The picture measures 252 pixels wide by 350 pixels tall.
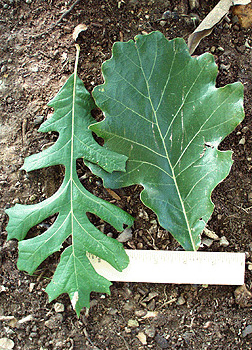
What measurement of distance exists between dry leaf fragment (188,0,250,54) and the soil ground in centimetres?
5

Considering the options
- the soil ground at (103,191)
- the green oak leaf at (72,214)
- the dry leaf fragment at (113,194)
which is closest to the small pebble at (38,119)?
the soil ground at (103,191)

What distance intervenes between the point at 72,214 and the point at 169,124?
58cm

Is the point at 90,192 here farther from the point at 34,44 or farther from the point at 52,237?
the point at 34,44

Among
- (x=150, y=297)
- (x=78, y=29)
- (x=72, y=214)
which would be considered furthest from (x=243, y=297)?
(x=78, y=29)

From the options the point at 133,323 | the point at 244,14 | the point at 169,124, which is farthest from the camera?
the point at 244,14

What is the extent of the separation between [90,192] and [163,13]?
36.6 inches

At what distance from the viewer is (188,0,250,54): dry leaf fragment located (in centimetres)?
183

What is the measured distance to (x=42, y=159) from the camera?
1.77m

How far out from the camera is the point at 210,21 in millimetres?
1840

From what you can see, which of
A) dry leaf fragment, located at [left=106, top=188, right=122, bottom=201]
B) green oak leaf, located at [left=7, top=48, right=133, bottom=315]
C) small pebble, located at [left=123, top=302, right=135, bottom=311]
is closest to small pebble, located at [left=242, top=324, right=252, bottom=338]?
small pebble, located at [left=123, top=302, right=135, bottom=311]

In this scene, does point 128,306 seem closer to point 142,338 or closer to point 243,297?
point 142,338

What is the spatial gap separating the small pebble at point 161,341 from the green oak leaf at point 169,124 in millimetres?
450

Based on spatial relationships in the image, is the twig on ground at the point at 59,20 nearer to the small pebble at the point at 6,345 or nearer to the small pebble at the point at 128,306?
the small pebble at the point at 128,306

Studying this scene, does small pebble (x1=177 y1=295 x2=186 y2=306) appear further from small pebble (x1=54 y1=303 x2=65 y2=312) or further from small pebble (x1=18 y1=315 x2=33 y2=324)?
small pebble (x1=18 y1=315 x2=33 y2=324)
